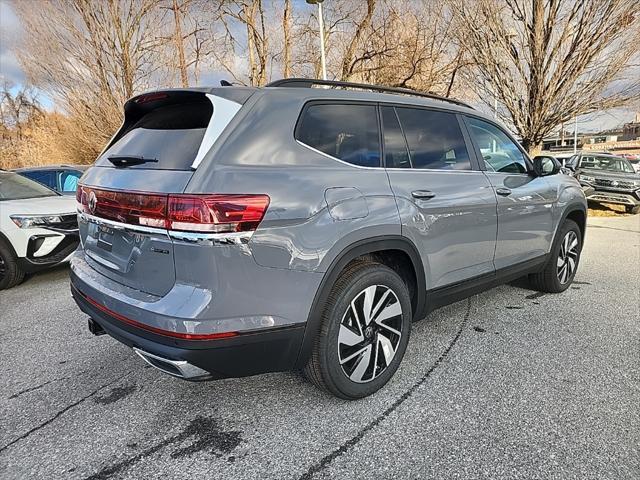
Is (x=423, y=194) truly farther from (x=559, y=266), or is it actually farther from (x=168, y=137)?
(x=559, y=266)

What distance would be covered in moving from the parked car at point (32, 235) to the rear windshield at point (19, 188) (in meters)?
0.06

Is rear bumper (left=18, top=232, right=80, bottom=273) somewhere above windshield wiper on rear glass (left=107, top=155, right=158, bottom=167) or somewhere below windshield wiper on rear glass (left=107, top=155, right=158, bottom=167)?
below

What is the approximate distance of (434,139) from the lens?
3.09 meters

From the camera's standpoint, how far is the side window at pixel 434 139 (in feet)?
9.54

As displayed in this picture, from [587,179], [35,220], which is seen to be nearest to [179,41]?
[35,220]

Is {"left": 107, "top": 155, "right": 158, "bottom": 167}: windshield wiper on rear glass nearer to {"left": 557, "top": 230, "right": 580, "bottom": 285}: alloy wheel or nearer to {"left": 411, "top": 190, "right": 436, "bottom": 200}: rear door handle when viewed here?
{"left": 411, "top": 190, "right": 436, "bottom": 200}: rear door handle

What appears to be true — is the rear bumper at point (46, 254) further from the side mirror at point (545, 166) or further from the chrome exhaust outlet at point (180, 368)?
the side mirror at point (545, 166)

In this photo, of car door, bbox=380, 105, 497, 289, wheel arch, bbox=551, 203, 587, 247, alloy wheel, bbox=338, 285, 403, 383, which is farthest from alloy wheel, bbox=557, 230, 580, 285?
alloy wheel, bbox=338, 285, 403, 383

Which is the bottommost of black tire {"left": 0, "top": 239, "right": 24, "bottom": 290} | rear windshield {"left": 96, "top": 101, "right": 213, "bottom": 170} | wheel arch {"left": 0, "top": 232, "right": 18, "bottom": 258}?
black tire {"left": 0, "top": 239, "right": 24, "bottom": 290}

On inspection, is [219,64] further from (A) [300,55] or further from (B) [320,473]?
(B) [320,473]

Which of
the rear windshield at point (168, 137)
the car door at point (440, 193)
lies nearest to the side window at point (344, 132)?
the car door at point (440, 193)

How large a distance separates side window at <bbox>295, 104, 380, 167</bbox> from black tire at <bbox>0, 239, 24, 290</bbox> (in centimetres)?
449

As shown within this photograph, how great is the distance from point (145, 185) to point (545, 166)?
11.6ft

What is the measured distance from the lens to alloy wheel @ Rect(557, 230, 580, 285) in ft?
14.4
